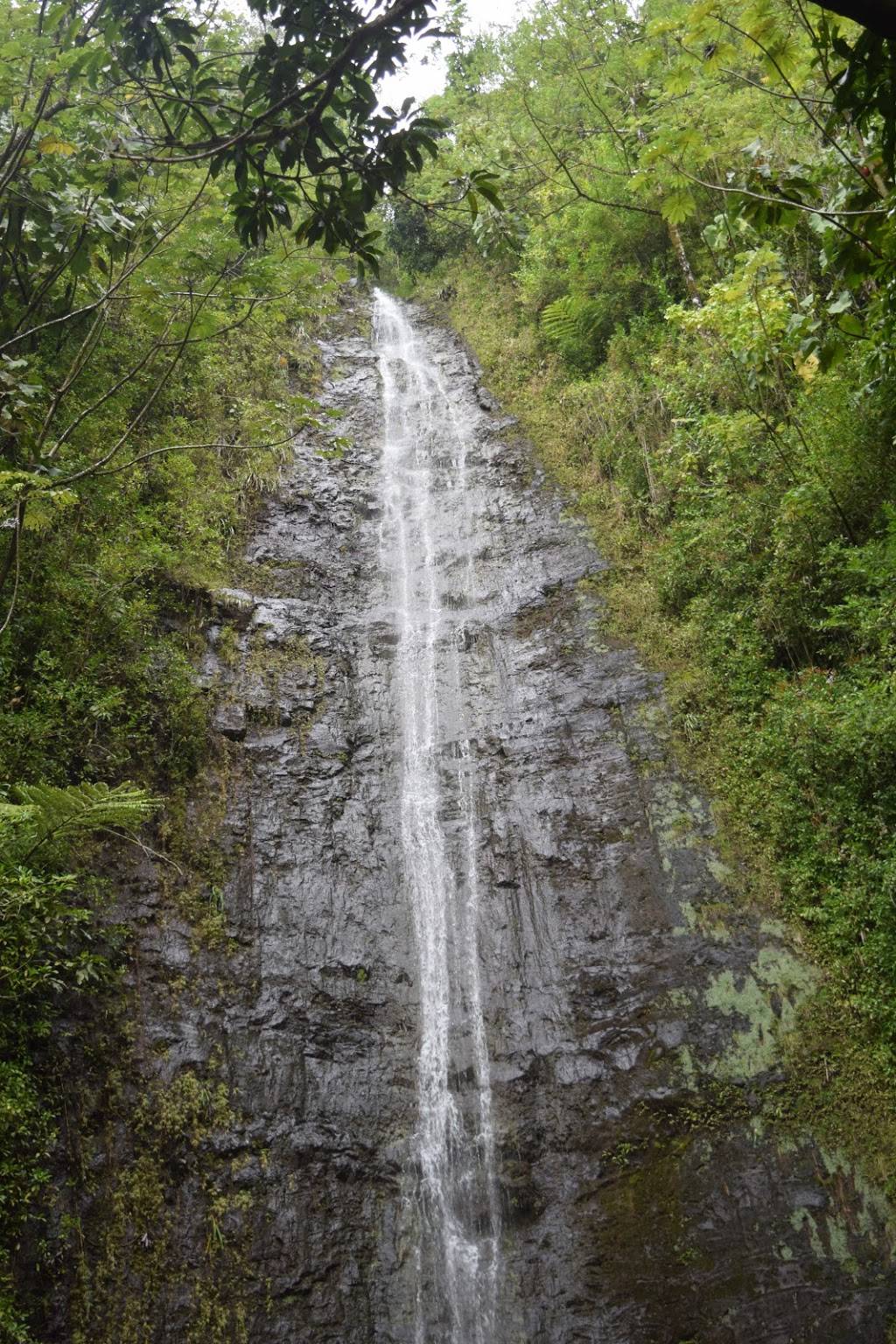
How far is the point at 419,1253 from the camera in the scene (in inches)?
269

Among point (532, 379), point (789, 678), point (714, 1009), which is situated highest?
point (532, 379)

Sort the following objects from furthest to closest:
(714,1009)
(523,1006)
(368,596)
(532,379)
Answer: (532,379) < (368,596) < (523,1006) < (714,1009)

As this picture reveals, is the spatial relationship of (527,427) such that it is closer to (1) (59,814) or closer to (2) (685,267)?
(2) (685,267)

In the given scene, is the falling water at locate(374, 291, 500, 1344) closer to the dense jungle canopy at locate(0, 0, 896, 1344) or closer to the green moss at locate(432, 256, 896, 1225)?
the green moss at locate(432, 256, 896, 1225)

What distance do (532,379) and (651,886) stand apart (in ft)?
35.1

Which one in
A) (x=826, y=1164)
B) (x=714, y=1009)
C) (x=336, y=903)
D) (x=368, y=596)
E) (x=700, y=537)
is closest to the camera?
(x=826, y=1164)

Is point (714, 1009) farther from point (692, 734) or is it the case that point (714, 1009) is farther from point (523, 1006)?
point (692, 734)

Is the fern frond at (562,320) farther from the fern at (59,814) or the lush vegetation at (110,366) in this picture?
the fern at (59,814)

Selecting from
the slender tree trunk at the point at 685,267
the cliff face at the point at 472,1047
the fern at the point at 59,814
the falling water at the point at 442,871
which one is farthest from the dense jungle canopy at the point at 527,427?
the falling water at the point at 442,871

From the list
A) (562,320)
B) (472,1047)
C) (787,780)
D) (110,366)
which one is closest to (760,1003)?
(787,780)

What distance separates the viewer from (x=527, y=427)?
49.1 ft

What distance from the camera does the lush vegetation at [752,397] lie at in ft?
14.1

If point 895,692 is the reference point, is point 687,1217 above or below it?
below

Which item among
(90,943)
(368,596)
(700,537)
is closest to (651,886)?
(700,537)
